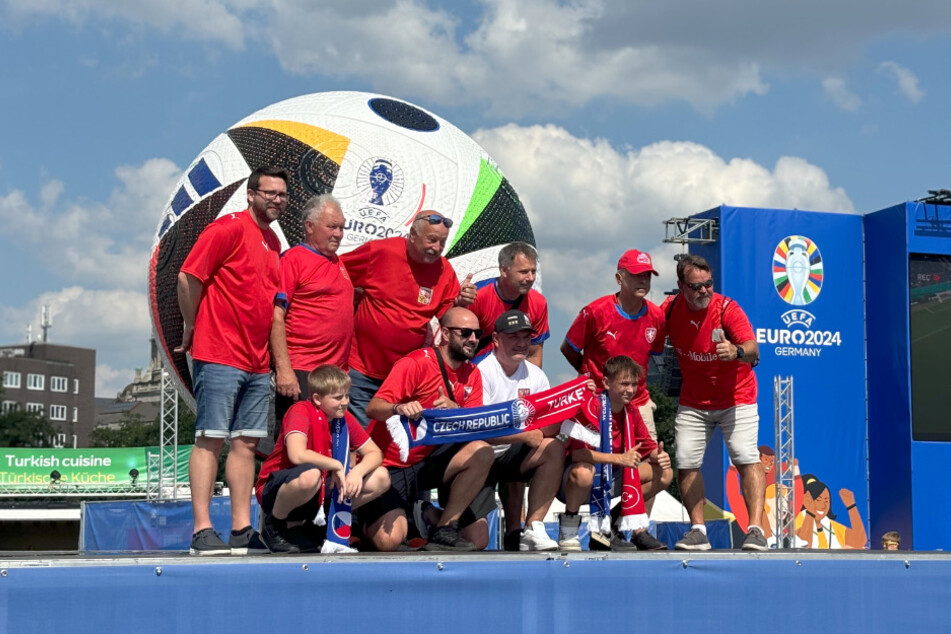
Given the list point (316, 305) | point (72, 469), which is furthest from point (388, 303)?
point (72, 469)

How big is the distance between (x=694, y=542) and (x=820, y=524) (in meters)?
13.0

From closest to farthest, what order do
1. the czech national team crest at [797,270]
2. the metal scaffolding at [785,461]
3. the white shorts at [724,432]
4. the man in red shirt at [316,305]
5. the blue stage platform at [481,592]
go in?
the blue stage platform at [481,592] < the man in red shirt at [316,305] < the white shorts at [724,432] < the metal scaffolding at [785,461] < the czech national team crest at [797,270]

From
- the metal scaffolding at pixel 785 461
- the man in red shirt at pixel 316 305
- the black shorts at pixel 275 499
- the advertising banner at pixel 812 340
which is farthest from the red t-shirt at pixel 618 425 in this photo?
the advertising banner at pixel 812 340

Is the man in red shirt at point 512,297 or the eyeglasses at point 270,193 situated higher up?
the eyeglasses at point 270,193

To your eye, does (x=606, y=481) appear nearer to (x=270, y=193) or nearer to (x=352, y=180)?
(x=270, y=193)

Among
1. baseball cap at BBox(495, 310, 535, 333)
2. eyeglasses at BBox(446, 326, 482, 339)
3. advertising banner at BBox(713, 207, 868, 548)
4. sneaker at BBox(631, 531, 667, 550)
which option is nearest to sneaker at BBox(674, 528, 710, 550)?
sneaker at BBox(631, 531, 667, 550)

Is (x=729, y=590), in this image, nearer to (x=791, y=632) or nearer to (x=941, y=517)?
(x=791, y=632)

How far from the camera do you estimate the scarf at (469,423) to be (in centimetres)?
565

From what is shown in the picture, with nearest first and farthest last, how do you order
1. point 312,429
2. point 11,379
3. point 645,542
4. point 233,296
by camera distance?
point 312,429
point 233,296
point 645,542
point 11,379

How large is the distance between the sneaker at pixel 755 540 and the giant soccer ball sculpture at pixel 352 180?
7.98 feet

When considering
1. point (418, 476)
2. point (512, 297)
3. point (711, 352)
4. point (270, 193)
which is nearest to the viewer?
point (270, 193)

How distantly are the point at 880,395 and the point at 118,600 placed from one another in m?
16.2

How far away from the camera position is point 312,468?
5.20m

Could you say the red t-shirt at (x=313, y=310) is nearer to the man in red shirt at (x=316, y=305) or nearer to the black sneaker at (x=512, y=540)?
the man in red shirt at (x=316, y=305)
